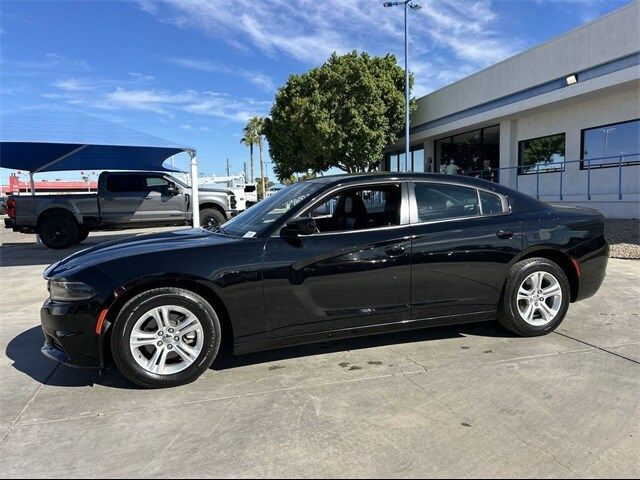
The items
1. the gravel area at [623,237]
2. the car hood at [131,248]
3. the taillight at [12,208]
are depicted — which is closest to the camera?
the car hood at [131,248]

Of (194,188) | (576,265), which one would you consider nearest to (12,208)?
(194,188)

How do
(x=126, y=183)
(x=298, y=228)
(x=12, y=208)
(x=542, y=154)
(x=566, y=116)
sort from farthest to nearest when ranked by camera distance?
(x=542, y=154) → (x=566, y=116) → (x=126, y=183) → (x=12, y=208) → (x=298, y=228)

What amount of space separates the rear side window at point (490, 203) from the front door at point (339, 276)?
0.82 meters

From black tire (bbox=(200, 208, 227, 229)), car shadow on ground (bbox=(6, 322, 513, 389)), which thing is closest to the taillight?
black tire (bbox=(200, 208, 227, 229))

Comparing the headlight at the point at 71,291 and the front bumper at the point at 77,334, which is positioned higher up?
the headlight at the point at 71,291

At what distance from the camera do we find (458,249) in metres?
4.18

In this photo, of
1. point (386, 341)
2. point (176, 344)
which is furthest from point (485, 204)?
point (176, 344)

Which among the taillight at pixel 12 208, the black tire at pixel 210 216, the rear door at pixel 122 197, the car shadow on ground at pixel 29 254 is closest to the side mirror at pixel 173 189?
the rear door at pixel 122 197

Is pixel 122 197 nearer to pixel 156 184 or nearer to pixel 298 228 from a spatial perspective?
pixel 156 184

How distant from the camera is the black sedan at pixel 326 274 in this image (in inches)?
139

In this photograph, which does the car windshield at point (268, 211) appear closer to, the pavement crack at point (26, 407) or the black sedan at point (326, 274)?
the black sedan at point (326, 274)

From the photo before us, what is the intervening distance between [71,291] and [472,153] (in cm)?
2195

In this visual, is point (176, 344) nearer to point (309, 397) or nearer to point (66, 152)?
point (309, 397)

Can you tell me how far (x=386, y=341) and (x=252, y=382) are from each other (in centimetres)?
142
